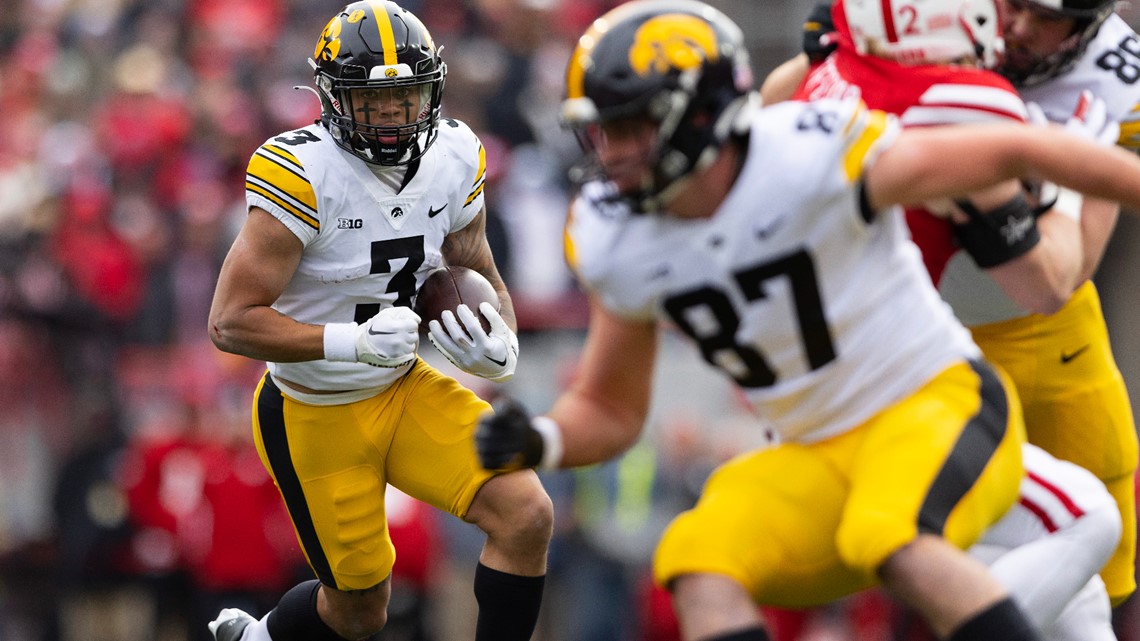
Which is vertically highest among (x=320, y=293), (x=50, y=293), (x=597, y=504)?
(x=320, y=293)

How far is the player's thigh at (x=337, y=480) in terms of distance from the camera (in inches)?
200

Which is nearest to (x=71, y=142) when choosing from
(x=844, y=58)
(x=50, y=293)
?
(x=50, y=293)

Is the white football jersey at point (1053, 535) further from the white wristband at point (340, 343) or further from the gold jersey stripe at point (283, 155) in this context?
the gold jersey stripe at point (283, 155)

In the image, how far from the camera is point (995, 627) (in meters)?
3.46

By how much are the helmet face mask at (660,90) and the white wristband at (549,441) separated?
57 cm

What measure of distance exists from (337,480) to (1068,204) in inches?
93.3

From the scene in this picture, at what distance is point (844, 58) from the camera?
447 centimetres

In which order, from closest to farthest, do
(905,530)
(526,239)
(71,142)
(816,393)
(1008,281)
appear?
(905,530)
(816,393)
(1008,281)
(526,239)
(71,142)

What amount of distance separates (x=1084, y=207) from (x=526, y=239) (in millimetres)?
5267

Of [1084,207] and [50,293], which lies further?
[50,293]

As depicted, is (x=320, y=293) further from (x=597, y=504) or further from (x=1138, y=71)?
(x=597, y=504)

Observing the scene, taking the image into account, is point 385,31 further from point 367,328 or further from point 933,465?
point 933,465

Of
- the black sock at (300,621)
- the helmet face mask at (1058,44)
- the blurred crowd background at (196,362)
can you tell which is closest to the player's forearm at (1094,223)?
the helmet face mask at (1058,44)

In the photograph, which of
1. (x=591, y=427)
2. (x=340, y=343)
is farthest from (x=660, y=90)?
(x=340, y=343)
